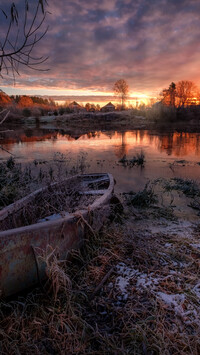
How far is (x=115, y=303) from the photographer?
2375mm

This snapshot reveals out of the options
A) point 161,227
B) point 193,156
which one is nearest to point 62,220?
point 161,227

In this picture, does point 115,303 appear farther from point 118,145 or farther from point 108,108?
point 108,108

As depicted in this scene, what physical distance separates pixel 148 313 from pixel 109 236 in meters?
1.46

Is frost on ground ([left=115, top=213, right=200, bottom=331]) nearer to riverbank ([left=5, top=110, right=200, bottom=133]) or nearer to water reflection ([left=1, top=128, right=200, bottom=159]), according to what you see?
Answer: water reflection ([left=1, top=128, right=200, bottom=159])

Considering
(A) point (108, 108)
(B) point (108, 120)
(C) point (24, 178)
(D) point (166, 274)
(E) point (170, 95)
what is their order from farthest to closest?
(A) point (108, 108) → (E) point (170, 95) → (B) point (108, 120) → (C) point (24, 178) → (D) point (166, 274)

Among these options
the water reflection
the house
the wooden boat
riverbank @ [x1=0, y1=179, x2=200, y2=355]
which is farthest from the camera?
the house

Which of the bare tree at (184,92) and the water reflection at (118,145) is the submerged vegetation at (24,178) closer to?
the water reflection at (118,145)

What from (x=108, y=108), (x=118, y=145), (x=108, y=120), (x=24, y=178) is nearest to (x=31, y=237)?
(x=24, y=178)

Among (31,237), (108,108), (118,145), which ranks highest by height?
(108,108)

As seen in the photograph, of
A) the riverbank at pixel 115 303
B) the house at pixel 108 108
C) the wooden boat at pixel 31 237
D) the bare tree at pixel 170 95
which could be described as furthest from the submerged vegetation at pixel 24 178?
the bare tree at pixel 170 95

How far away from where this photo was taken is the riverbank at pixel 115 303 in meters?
1.92

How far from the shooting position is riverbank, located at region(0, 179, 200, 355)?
192 cm

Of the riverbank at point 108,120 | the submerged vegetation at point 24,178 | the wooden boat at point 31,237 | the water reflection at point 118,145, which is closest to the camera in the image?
the wooden boat at point 31,237

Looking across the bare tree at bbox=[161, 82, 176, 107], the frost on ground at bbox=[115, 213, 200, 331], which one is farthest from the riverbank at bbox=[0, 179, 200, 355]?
the bare tree at bbox=[161, 82, 176, 107]
